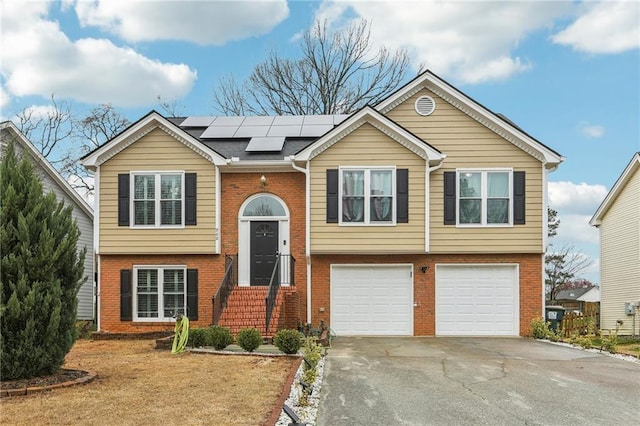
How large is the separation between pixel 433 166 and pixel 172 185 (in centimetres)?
722

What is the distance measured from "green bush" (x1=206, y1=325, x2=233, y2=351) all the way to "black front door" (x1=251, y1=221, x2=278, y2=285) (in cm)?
486

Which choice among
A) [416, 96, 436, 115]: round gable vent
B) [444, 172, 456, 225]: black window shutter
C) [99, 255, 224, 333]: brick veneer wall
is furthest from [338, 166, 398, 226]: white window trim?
[99, 255, 224, 333]: brick veneer wall

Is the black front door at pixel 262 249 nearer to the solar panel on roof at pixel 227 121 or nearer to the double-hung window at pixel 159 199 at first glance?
the double-hung window at pixel 159 199

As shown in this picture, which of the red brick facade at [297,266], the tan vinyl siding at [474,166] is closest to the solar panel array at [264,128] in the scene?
the red brick facade at [297,266]

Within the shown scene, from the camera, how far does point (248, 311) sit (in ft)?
52.6

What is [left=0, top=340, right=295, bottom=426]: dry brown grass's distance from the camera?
7281 millimetres

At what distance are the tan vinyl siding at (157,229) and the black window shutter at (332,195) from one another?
3222 millimetres

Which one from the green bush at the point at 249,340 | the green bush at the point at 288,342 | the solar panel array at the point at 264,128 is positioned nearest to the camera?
the green bush at the point at 288,342

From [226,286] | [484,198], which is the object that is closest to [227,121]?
[226,286]

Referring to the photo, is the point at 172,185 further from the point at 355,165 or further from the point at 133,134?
the point at 355,165

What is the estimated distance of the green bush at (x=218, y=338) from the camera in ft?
41.6

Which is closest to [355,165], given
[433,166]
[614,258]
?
[433,166]

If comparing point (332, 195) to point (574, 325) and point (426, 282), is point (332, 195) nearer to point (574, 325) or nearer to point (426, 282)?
point (426, 282)

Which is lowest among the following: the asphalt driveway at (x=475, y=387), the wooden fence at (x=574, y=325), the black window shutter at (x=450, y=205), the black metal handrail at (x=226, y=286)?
the wooden fence at (x=574, y=325)
